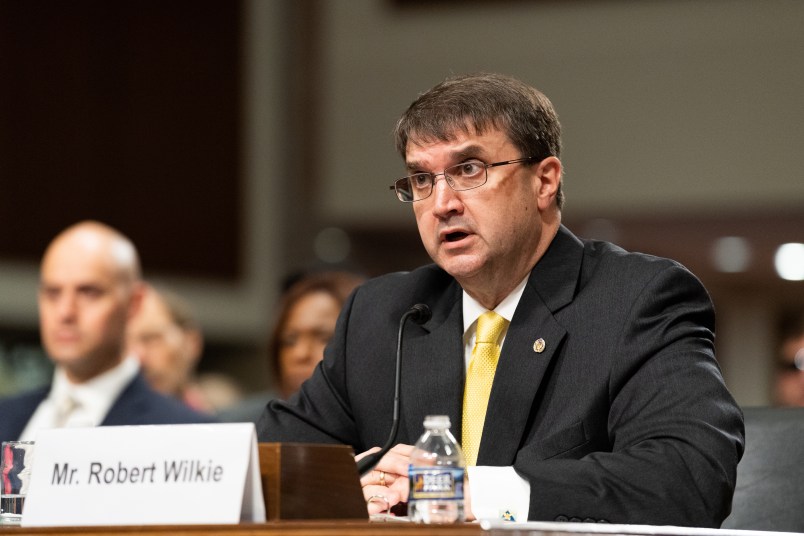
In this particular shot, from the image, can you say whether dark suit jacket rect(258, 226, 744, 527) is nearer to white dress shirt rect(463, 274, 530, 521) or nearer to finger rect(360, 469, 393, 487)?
white dress shirt rect(463, 274, 530, 521)

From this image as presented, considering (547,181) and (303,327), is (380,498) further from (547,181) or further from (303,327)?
(303,327)

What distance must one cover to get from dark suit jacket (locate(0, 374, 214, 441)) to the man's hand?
181 cm

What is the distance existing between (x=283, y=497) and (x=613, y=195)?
7.97 m

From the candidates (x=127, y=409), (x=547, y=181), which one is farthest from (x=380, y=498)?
(x=127, y=409)

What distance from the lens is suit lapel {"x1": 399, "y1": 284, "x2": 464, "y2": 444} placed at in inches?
98.8

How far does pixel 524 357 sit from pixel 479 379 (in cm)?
12

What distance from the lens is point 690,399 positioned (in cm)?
219

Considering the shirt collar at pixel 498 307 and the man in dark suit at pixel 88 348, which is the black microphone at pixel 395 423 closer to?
the shirt collar at pixel 498 307

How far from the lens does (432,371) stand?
8.36 feet

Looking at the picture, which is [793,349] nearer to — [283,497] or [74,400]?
[74,400]

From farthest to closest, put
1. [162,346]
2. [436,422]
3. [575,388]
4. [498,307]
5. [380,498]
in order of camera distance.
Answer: [162,346]
[498,307]
[575,388]
[380,498]
[436,422]

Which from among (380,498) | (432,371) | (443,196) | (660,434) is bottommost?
(380,498)

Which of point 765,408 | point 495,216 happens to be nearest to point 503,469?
point 495,216

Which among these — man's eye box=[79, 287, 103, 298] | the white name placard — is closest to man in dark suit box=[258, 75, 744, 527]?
the white name placard
